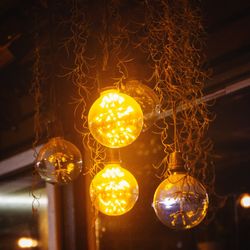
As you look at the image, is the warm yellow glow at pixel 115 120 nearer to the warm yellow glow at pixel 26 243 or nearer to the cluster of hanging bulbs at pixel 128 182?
the cluster of hanging bulbs at pixel 128 182

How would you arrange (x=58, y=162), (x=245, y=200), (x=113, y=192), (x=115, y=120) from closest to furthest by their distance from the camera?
(x=115, y=120)
(x=113, y=192)
(x=58, y=162)
(x=245, y=200)

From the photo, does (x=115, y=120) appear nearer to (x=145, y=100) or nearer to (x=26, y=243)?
(x=145, y=100)

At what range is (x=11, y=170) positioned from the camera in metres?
4.84

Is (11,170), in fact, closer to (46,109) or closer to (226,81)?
(46,109)

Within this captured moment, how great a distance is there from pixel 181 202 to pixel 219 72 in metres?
1.37

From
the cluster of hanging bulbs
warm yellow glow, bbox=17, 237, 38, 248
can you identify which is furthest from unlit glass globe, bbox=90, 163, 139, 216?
warm yellow glow, bbox=17, 237, 38, 248

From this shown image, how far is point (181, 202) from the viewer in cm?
218

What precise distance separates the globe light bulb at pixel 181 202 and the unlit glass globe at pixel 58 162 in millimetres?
601

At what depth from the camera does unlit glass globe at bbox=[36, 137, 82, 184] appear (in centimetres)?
266

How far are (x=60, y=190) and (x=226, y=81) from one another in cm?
143

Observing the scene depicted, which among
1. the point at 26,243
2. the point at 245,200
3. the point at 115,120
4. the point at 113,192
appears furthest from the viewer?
the point at 26,243

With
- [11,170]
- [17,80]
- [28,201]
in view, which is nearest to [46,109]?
[17,80]

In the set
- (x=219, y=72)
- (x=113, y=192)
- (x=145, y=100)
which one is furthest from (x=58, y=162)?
(x=219, y=72)

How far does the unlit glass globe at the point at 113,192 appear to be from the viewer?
235cm
